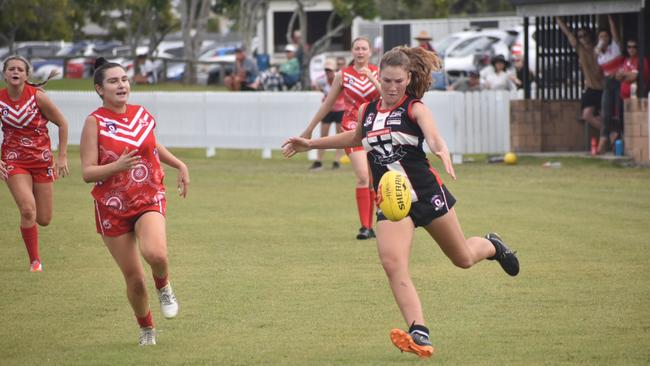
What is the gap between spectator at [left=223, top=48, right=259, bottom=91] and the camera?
104 ft

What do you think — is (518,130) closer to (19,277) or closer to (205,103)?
(205,103)

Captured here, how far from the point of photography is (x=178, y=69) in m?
49.8

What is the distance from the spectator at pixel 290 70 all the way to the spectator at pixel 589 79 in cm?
1457

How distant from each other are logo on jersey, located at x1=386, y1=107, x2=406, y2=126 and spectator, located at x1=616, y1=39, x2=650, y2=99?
1412 centimetres

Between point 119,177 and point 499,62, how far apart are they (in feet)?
61.0

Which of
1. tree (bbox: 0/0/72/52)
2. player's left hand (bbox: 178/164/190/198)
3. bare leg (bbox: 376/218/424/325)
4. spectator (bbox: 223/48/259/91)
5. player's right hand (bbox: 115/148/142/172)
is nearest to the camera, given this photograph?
bare leg (bbox: 376/218/424/325)

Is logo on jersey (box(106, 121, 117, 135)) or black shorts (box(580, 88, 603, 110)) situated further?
black shorts (box(580, 88, 603, 110))

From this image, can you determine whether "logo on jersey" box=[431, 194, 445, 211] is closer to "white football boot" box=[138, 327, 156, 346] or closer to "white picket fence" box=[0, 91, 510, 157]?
"white football boot" box=[138, 327, 156, 346]

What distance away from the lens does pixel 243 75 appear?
105 ft

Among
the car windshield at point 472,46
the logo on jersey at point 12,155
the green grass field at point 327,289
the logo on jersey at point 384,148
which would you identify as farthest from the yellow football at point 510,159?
the car windshield at point 472,46

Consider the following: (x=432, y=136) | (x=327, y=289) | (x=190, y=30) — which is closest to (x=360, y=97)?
(x=327, y=289)

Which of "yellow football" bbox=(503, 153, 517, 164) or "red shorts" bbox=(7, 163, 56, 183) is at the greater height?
"red shorts" bbox=(7, 163, 56, 183)

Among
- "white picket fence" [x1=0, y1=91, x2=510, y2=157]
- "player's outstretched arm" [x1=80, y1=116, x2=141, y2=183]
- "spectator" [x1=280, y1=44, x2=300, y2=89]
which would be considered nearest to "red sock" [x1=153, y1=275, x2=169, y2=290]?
"player's outstretched arm" [x1=80, y1=116, x2=141, y2=183]

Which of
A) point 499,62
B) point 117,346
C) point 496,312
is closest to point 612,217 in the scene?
point 496,312
